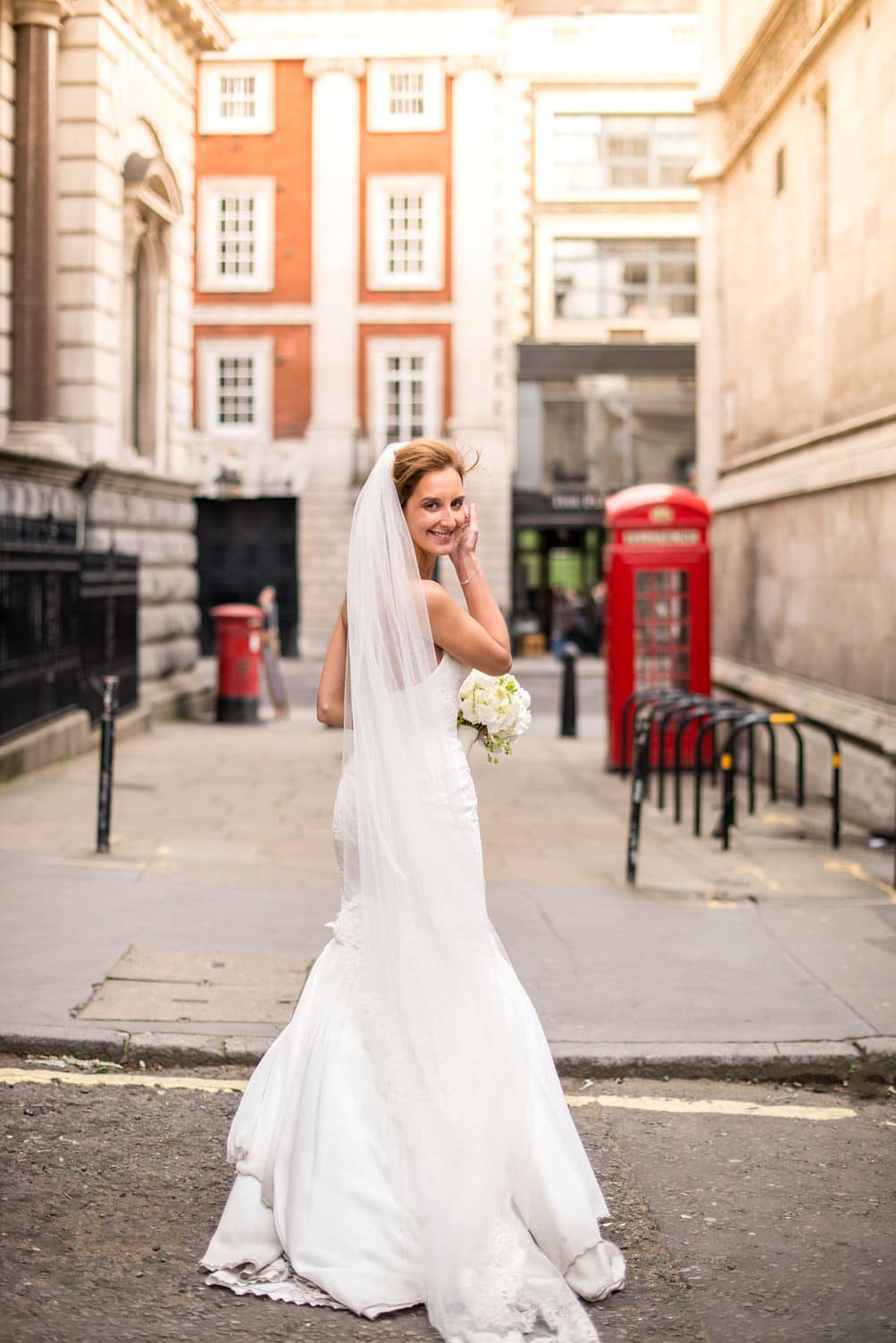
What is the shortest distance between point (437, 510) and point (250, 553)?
1239 inches

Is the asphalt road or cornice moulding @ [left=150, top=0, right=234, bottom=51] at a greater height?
cornice moulding @ [left=150, top=0, right=234, bottom=51]

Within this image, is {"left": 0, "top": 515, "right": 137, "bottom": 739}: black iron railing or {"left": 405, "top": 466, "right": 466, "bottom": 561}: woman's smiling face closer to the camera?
{"left": 405, "top": 466, "right": 466, "bottom": 561}: woman's smiling face

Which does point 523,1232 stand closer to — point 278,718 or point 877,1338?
point 877,1338

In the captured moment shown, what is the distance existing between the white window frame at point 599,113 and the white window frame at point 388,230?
11.4 feet

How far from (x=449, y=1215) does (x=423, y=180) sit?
33214 millimetres

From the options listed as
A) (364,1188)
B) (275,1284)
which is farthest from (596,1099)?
(275,1284)

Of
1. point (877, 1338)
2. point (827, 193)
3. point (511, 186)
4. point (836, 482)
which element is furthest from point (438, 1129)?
point (511, 186)

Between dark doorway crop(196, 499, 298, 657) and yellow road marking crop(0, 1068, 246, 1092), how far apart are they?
29563 millimetres

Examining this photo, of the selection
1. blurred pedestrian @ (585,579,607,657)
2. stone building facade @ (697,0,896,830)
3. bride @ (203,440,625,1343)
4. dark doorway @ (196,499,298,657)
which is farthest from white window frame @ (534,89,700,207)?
bride @ (203,440,625,1343)

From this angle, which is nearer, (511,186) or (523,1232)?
(523,1232)

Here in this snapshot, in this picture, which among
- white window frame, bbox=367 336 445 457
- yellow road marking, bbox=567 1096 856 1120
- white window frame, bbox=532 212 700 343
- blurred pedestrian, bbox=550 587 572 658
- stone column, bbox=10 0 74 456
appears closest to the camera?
yellow road marking, bbox=567 1096 856 1120

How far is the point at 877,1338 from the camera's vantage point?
3412 mm

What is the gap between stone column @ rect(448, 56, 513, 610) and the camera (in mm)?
34125

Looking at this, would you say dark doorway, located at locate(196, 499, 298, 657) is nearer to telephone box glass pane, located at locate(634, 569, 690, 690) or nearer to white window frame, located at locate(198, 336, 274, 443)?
white window frame, located at locate(198, 336, 274, 443)
